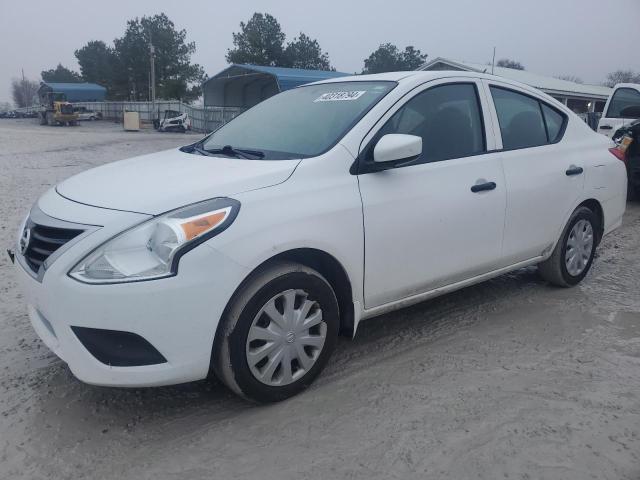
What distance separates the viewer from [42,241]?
260 cm

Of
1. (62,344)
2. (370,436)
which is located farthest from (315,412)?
(62,344)

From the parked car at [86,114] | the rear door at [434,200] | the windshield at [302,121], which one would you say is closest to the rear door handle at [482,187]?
the rear door at [434,200]

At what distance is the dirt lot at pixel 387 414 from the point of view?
92.5 inches

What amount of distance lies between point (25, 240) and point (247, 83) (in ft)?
93.1

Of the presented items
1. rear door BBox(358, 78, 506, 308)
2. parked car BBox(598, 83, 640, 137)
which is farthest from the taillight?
parked car BBox(598, 83, 640, 137)

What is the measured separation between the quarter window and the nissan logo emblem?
192 centimetres

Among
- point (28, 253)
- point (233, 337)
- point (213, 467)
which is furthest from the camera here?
point (28, 253)

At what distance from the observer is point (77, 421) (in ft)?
8.73

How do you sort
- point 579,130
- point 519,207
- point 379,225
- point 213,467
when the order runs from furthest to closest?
point 579,130 → point 519,207 → point 379,225 → point 213,467

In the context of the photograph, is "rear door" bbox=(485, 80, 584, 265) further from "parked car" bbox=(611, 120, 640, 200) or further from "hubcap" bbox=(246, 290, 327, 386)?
"parked car" bbox=(611, 120, 640, 200)

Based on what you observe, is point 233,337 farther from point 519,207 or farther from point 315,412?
point 519,207

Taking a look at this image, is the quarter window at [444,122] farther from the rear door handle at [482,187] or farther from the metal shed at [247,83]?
the metal shed at [247,83]

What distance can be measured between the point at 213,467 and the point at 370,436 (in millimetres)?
718

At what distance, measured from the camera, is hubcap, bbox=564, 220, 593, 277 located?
439 centimetres
